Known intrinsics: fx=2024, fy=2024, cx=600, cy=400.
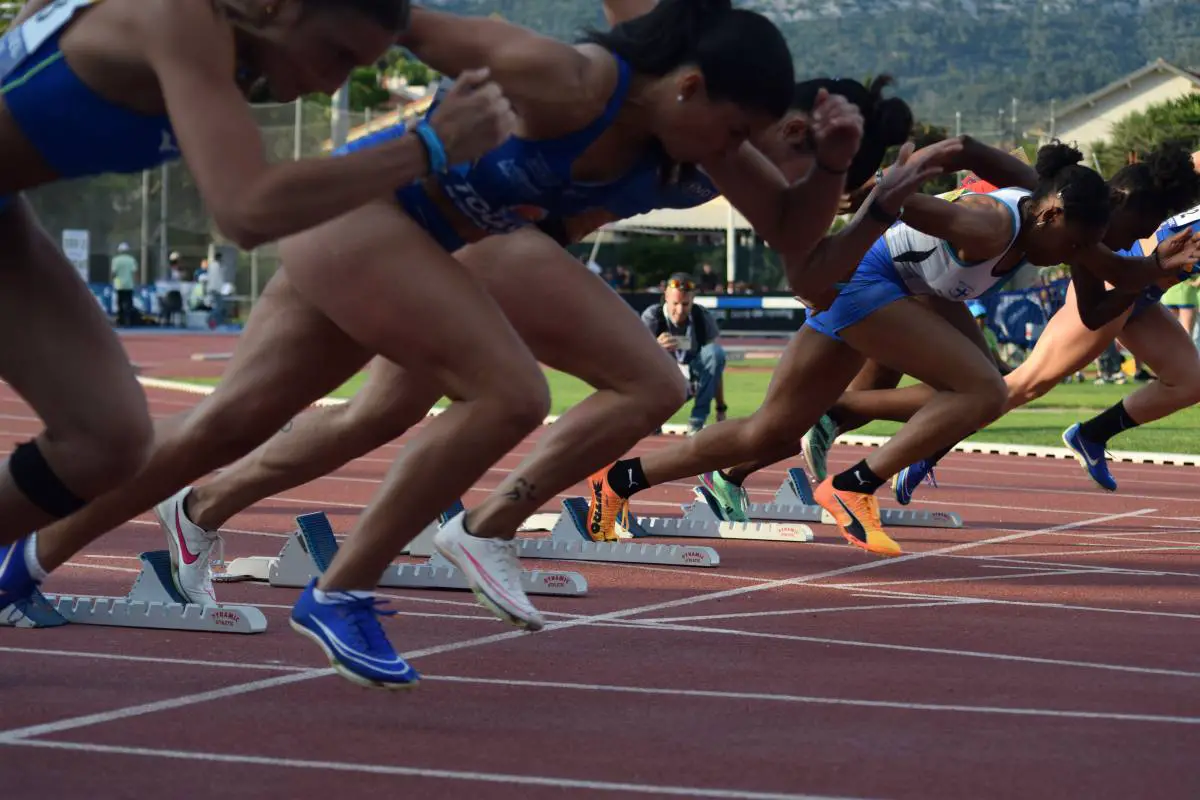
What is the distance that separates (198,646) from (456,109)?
7.27ft

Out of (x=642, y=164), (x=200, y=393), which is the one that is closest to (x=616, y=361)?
(x=642, y=164)

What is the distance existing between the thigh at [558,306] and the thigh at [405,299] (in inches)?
24.2

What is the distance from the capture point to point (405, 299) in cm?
472

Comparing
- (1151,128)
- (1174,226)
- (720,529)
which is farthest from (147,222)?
(720,529)

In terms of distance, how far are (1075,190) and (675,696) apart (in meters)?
3.80

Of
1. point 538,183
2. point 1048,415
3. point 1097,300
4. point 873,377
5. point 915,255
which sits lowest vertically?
point 1048,415

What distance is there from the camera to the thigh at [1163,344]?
10242 mm

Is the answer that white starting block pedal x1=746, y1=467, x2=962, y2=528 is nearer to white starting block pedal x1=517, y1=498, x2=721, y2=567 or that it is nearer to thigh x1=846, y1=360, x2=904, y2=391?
thigh x1=846, y1=360, x2=904, y2=391

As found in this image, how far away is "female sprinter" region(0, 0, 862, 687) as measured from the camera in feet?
15.7

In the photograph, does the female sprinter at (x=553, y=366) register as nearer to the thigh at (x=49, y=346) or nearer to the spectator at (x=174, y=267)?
the thigh at (x=49, y=346)

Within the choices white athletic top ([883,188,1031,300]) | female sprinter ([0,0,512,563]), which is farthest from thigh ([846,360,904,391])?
female sprinter ([0,0,512,563])

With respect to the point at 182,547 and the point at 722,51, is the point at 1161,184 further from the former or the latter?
the point at 182,547

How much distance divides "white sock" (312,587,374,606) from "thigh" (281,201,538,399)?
21.0 inches

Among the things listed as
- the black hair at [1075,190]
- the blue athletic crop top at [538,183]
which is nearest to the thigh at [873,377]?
the black hair at [1075,190]
